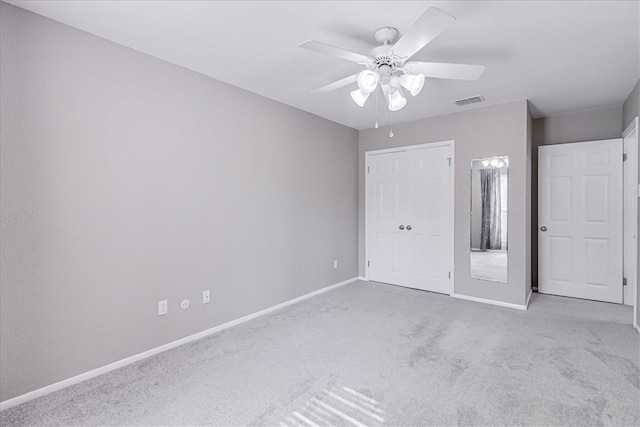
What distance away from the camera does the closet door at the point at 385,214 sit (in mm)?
4793

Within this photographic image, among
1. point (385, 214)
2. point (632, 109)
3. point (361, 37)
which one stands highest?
point (361, 37)

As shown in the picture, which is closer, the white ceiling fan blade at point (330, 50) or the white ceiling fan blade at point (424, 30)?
the white ceiling fan blade at point (424, 30)

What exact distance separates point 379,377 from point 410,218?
9.05 feet

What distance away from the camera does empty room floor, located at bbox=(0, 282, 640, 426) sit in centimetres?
190

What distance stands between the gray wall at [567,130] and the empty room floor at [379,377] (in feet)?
4.88

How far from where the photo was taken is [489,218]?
4020 mm

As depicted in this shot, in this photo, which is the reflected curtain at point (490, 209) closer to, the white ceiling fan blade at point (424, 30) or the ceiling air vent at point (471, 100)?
the ceiling air vent at point (471, 100)

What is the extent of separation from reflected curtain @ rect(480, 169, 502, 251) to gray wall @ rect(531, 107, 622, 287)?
3.10ft

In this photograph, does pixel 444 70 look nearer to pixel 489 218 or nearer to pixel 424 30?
pixel 424 30

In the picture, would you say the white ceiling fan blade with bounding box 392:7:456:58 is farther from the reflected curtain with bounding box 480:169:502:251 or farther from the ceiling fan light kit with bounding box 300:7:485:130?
the reflected curtain with bounding box 480:169:502:251

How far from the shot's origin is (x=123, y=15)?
2.09 m

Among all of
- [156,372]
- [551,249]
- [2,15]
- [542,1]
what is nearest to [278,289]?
[156,372]

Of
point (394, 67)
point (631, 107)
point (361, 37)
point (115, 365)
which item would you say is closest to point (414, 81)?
point (394, 67)

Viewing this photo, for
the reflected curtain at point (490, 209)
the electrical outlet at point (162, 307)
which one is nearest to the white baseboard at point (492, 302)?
the reflected curtain at point (490, 209)
